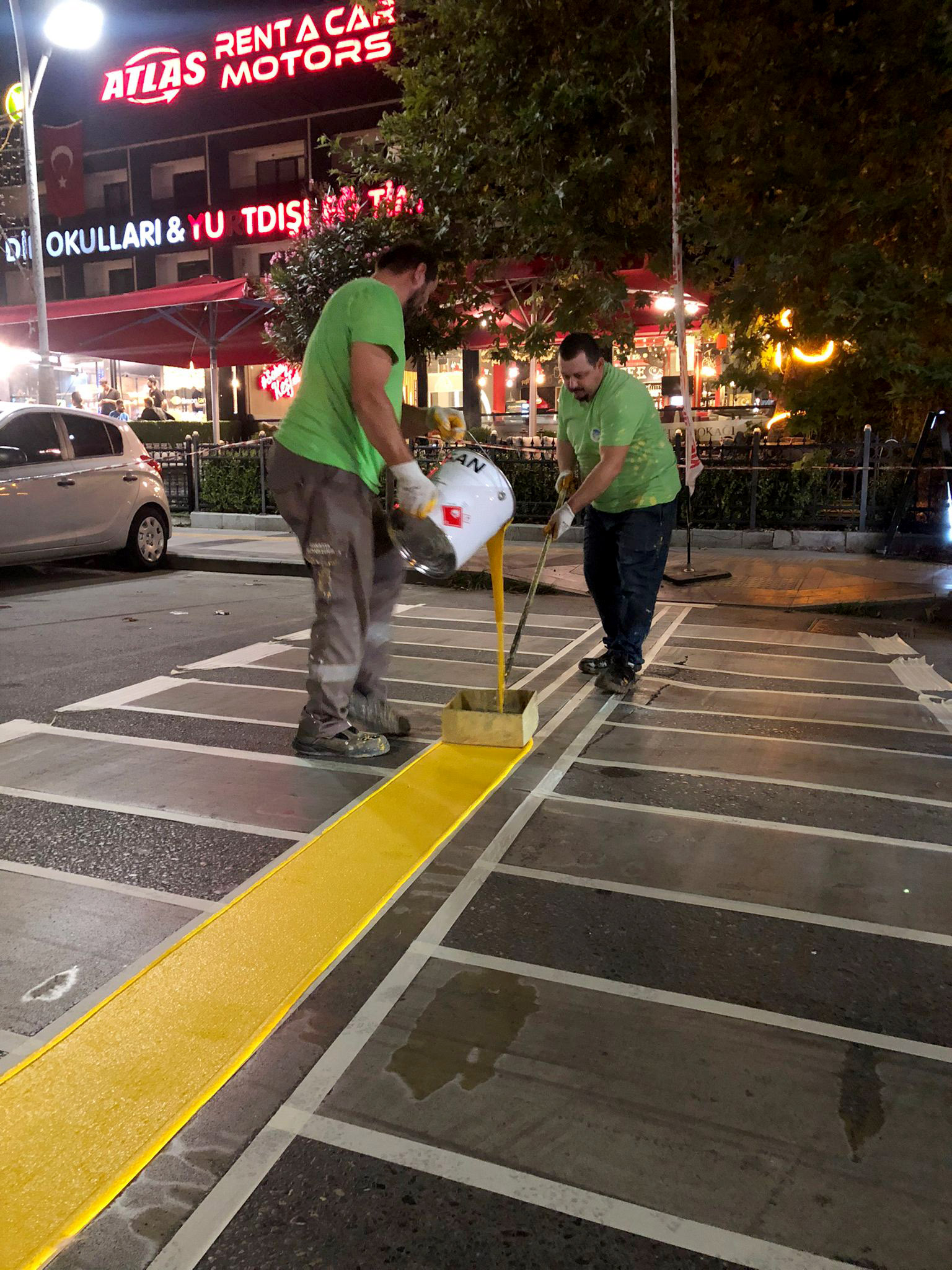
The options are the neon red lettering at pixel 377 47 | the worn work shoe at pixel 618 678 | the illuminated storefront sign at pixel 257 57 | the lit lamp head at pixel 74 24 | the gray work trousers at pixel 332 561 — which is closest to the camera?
the gray work trousers at pixel 332 561

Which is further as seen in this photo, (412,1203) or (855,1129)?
(855,1129)

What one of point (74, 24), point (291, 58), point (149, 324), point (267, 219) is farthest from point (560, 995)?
point (291, 58)

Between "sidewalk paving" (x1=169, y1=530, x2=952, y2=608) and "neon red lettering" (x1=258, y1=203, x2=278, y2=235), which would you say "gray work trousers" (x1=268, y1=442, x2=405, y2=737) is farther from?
"neon red lettering" (x1=258, y1=203, x2=278, y2=235)

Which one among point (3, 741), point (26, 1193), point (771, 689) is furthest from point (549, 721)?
point (26, 1193)

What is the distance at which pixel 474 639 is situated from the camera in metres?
6.93

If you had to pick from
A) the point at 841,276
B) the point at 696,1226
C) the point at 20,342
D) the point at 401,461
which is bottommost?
the point at 696,1226

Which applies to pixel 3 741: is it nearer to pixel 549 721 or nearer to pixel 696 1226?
pixel 549 721

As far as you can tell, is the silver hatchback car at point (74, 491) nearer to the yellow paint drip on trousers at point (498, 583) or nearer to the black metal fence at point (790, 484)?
the black metal fence at point (790, 484)

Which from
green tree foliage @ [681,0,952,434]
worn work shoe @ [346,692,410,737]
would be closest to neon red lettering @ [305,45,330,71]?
green tree foliage @ [681,0,952,434]

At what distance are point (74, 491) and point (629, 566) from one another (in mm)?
6426

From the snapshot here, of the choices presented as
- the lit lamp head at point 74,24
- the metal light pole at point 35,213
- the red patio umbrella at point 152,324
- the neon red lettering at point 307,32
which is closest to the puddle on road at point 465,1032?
the red patio umbrella at point 152,324

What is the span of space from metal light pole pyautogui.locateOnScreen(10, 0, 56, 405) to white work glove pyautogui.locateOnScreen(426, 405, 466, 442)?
13.7 metres

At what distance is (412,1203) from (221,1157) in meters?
0.37

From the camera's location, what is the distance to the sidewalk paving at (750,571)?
852 cm
